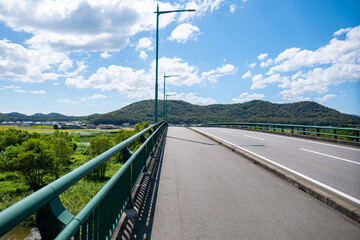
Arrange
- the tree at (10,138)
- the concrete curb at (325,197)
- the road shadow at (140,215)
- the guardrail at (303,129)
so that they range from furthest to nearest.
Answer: the tree at (10,138), the guardrail at (303,129), the concrete curb at (325,197), the road shadow at (140,215)

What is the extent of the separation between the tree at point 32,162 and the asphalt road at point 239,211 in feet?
50.1

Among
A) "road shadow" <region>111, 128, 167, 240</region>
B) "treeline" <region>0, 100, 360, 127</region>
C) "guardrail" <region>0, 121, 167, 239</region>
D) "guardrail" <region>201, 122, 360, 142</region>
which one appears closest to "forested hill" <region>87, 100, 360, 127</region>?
"treeline" <region>0, 100, 360, 127</region>

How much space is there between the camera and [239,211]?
13.1 ft

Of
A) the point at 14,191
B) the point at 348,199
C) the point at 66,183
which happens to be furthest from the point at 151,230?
the point at 14,191

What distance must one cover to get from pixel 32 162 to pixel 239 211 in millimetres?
18357

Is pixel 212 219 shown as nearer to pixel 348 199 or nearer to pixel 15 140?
pixel 348 199

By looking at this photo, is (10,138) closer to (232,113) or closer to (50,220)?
(50,220)

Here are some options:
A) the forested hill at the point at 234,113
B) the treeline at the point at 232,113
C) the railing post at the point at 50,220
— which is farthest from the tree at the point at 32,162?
the forested hill at the point at 234,113

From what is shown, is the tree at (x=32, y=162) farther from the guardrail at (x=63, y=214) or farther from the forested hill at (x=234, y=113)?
the forested hill at (x=234, y=113)

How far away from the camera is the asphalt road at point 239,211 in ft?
10.7

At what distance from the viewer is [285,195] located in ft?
16.1

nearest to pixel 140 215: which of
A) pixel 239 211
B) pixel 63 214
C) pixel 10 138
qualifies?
pixel 239 211

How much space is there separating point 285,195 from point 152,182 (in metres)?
3.00

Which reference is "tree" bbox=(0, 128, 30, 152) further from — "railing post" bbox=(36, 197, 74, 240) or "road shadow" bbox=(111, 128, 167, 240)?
"railing post" bbox=(36, 197, 74, 240)
